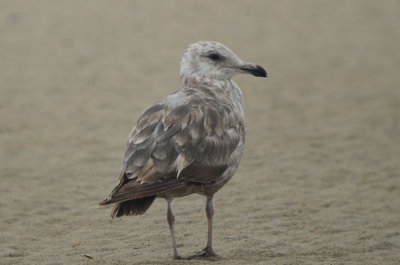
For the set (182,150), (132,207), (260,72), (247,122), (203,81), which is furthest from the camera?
(247,122)

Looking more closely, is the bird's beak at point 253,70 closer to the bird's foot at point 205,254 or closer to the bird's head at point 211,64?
the bird's head at point 211,64

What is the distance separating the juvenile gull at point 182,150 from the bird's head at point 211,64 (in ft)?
0.55

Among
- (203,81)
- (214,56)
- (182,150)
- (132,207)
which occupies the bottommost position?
(132,207)

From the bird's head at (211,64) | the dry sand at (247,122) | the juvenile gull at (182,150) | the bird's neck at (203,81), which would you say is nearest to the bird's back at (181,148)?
the juvenile gull at (182,150)

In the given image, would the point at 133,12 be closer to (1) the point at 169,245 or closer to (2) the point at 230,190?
(2) the point at 230,190

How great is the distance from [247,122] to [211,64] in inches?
199

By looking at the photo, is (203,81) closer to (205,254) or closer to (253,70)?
(253,70)

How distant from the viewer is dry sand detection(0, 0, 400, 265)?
704cm

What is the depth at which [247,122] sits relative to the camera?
1195cm

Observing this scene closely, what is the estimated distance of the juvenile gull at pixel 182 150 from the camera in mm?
5664

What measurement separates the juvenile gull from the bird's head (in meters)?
0.17

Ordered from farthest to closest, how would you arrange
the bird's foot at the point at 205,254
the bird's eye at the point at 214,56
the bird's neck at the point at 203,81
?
the bird's eye at the point at 214,56
the bird's neck at the point at 203,81
the bird's foot at the point at 205,254

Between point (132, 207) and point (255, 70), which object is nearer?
point (132, 207)

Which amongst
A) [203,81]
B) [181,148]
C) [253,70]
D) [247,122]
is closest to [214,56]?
[203,81]
